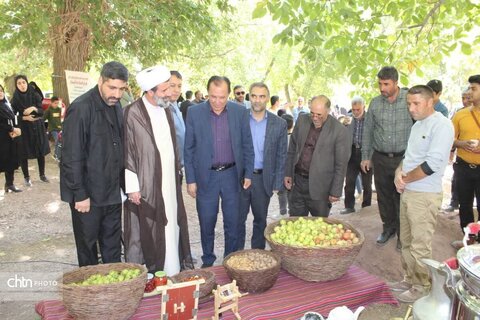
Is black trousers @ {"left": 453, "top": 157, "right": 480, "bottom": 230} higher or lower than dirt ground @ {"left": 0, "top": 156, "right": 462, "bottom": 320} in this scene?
higher

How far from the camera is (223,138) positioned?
3.93 metres

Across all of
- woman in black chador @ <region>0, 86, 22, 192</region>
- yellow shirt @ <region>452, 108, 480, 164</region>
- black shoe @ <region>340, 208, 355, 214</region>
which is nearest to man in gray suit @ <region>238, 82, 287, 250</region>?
yellow shirt @ <region>452, 108, 480, 164</region>

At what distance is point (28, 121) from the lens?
7230mm

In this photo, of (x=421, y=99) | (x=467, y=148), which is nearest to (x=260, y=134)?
(x=421, y=99)

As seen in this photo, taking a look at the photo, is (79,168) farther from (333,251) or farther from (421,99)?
(421,99)

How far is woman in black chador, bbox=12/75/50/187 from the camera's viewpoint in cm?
714

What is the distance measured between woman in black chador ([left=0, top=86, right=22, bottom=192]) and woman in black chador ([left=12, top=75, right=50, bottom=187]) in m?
0.39

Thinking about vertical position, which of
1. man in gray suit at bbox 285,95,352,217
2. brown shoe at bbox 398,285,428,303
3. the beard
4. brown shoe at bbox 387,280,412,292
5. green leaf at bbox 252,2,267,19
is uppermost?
green leaf at bbox 252,2,267,19

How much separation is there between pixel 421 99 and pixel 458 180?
197 centimetres

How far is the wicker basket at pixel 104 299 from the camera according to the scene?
7.82 feet

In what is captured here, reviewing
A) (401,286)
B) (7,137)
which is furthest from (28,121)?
(401,286)

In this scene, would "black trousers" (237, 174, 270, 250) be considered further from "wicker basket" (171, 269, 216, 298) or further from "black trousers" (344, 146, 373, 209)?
"black trousers" (344, 146, 373, 209)

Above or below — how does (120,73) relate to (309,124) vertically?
above

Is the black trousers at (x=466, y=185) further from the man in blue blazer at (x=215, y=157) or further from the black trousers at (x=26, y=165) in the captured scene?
the black trousers at (x=26, y=165)
